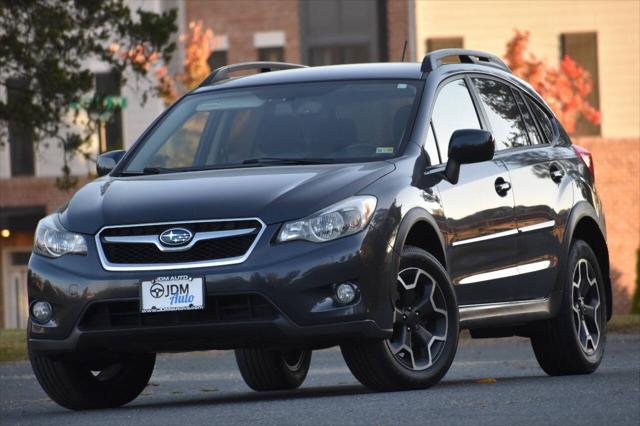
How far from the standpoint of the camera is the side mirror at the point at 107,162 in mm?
10641

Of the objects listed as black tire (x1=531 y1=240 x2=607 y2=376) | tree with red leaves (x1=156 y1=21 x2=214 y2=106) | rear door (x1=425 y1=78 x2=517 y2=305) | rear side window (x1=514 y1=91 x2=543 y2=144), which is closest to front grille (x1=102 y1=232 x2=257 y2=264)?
rear door (x1=425 y1=78 x2=517 y2=305)

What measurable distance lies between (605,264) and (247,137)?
3.00m

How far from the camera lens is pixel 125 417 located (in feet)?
29.9

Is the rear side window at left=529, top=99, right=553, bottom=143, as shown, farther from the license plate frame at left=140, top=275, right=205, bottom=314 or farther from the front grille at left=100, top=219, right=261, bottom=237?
the license plate frame at left=140, top=275, right=205, bottom=314

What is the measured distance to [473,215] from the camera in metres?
10.4

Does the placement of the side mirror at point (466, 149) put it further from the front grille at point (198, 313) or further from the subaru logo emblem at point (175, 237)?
the subaru logo emblem at point (175, 237)

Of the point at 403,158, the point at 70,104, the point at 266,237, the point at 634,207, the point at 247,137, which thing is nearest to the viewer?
A: the point at 266,237

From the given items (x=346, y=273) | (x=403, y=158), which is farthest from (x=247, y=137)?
(x=346, y=273)

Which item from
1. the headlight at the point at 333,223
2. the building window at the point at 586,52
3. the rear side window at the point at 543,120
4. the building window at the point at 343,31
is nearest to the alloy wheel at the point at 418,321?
the headlight at the point at 333,223


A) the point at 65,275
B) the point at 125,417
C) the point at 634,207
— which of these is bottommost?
the point at 634,207

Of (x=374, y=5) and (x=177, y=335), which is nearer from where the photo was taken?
(x=177, y=335)

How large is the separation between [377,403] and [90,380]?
1.99 meters

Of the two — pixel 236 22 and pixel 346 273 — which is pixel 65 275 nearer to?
pixel 346 273

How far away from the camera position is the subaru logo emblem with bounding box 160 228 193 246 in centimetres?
908
